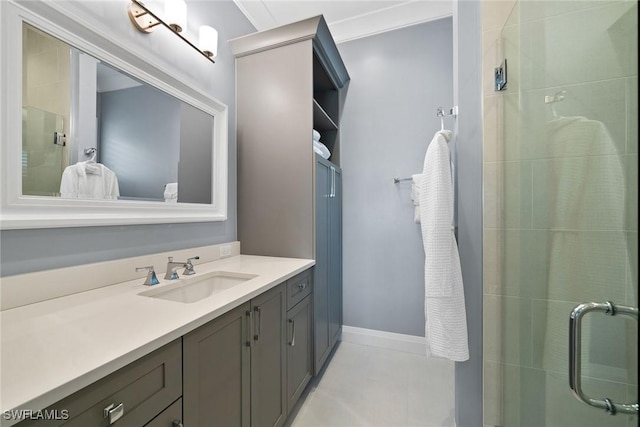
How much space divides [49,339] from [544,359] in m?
1.58

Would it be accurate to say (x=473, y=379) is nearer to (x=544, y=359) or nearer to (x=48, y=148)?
(x=544, y=359)

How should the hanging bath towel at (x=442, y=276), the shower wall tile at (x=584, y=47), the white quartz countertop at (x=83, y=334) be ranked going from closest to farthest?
the white quartz countertop at (x=83, y=334) < the shower wall tile at (x=584, y=47) < the hanging bath towel at (x=442, y=276)

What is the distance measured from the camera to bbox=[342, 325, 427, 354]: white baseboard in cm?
220

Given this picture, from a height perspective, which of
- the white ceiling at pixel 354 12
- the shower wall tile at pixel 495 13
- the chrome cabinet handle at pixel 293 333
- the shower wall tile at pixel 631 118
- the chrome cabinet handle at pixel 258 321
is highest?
the white ceiling at pixel 354 12

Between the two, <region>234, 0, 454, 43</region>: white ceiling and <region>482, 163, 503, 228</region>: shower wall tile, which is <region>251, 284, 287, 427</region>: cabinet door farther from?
<region>234, 0, 454, 43</region>: white ceiling

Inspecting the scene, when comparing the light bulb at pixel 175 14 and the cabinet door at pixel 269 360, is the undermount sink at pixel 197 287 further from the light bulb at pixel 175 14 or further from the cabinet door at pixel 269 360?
the light bulb at pixel 175 14

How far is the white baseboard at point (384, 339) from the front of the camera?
2.20 meters

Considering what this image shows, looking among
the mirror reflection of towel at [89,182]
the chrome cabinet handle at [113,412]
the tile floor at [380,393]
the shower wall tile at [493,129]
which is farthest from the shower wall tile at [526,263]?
the mirror reflection of towel at [89,182]

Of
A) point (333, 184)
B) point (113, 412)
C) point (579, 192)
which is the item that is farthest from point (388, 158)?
point (113, 412)

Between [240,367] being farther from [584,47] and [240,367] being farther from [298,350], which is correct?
[584,47]

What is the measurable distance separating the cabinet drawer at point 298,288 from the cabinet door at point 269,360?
0.21 ft

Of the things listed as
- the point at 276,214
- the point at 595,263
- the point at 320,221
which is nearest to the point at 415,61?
the point at 320,221

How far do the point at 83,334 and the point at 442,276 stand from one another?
4.17ft

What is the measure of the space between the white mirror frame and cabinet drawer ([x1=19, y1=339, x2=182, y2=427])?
0.65 meters
